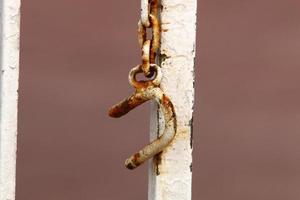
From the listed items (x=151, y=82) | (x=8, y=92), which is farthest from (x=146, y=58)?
(x=8, y=92)

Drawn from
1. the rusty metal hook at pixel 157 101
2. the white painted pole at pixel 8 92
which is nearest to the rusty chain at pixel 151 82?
the rusty metal hook at pixel 157 101

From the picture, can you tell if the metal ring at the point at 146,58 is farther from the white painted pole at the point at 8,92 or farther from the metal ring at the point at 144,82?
the white painted pole at the point at 8,92

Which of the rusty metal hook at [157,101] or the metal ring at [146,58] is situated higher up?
the metal ring at [146,58]

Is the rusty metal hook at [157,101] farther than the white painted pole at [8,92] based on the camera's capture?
No

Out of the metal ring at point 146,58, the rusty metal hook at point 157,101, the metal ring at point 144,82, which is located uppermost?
the metal ring at point 146,58

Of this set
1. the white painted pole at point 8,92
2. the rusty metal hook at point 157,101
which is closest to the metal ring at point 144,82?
the rusty metal hook at point 157,101

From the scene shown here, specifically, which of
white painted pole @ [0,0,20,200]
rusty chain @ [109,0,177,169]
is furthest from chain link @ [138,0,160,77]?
white painted pole @ [0,0,20,200]

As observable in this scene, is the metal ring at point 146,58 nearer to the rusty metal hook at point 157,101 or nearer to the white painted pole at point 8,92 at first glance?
the rusty metal hook at point 157,101
